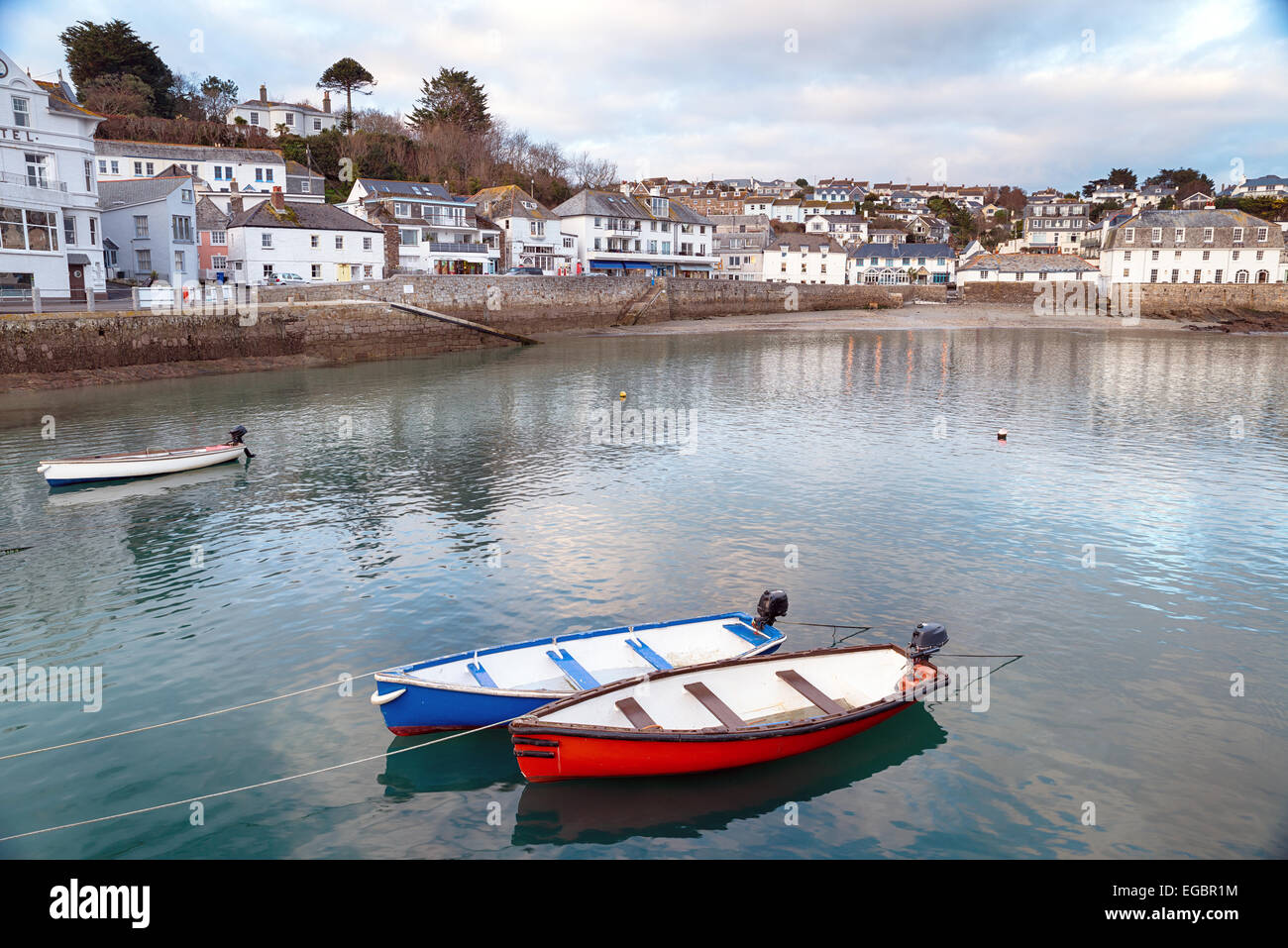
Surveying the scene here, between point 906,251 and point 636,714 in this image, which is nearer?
point 636,714

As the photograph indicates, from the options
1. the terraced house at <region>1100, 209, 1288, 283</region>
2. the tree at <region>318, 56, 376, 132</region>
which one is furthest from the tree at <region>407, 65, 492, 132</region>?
the terraced house at <region>1100, 209, 1288, 283</region>

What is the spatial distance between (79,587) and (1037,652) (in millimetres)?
18322

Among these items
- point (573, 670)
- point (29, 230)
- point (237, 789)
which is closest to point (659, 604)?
point (573, 670)

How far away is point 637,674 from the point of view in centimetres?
1182

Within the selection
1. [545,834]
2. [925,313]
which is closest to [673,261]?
A: [925,313]

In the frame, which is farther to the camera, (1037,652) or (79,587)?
(79,587)

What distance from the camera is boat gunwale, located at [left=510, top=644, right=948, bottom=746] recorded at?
10.1 meters

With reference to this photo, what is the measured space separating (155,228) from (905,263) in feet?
323

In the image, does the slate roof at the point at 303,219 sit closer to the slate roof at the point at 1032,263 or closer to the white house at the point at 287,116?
the white house at the point at 287,116

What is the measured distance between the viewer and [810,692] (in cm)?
1170

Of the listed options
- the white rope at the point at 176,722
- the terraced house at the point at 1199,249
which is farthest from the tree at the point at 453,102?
the white rope at the point at 176,722

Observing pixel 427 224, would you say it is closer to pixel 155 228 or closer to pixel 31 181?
pixel 155 228
